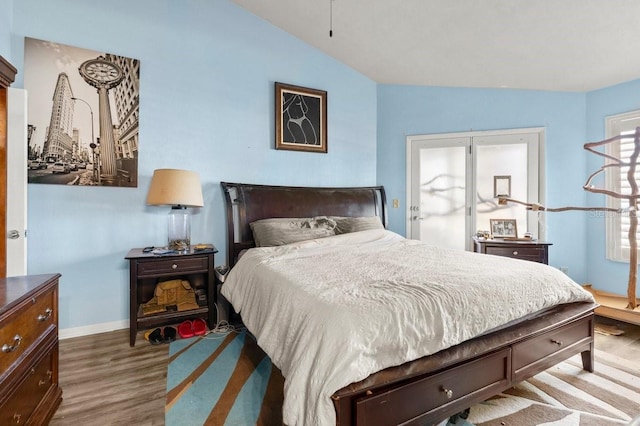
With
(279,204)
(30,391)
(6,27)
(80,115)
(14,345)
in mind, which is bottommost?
(30,391)

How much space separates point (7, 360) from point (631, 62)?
5220 mm

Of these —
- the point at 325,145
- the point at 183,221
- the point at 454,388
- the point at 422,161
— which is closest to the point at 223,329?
the point at 183,221

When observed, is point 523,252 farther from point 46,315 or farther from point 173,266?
point 46,315

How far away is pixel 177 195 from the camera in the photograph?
2.66m

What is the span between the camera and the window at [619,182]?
11.1ft

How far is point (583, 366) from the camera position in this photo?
86.6 inches

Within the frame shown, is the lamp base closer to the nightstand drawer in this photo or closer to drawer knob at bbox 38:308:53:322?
drawer knob at bbox 38:308:53:322

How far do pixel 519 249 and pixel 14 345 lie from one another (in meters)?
4.18

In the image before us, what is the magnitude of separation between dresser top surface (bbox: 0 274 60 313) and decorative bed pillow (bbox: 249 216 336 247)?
154cm

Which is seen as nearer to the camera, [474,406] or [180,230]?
[474,406]

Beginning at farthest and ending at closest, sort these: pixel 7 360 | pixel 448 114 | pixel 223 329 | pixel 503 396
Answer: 1. pixel 448 114
2. pixel 223 329
3. pixel 503 396
4. pixel 7 360

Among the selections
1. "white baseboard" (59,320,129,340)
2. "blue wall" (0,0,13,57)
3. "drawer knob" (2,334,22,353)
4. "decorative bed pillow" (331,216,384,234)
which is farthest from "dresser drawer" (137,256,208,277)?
"blue wall" (0,0,13,57)

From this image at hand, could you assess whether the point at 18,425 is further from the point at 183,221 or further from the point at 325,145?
the point at 325,145

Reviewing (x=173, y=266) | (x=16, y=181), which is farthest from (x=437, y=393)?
(x=16, y=181)
